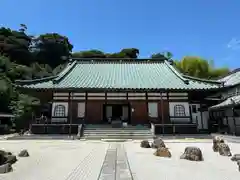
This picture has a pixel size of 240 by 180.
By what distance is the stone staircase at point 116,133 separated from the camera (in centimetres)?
1437

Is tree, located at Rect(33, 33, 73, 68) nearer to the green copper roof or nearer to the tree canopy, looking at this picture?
the tree canopy

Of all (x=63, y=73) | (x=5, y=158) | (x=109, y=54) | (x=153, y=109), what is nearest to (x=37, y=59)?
(x=109, y=54)

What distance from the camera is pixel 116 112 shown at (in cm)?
1970

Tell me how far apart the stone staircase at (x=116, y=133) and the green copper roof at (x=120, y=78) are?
336 centimetres

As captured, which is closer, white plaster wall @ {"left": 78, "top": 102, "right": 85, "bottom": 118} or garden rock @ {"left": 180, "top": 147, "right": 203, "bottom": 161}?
garden rock @ {"left": 180, "top": 147, "right": 203, "bottom": 161}

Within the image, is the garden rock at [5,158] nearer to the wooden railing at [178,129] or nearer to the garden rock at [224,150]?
the garden rock at [224,150]

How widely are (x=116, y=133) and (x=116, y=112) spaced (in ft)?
16.4

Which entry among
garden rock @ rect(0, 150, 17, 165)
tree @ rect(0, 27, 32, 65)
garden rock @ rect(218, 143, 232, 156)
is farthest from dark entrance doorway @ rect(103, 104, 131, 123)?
tree @ rect(0, 27, 32, 65)

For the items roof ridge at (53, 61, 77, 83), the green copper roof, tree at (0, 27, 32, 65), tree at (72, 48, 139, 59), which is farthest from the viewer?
tree at (72, 48, 139, 59)

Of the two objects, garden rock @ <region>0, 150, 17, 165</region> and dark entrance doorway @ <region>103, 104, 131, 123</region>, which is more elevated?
dark entrance doorway @ <region>103, 104, 131, 123</region>

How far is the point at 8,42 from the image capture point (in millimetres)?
50281

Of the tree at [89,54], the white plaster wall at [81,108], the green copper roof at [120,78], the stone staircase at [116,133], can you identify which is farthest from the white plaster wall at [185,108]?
the tree at [89,54]

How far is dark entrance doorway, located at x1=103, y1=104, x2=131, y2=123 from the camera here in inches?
752

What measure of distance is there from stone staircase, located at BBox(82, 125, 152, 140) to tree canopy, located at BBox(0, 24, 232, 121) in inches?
544
